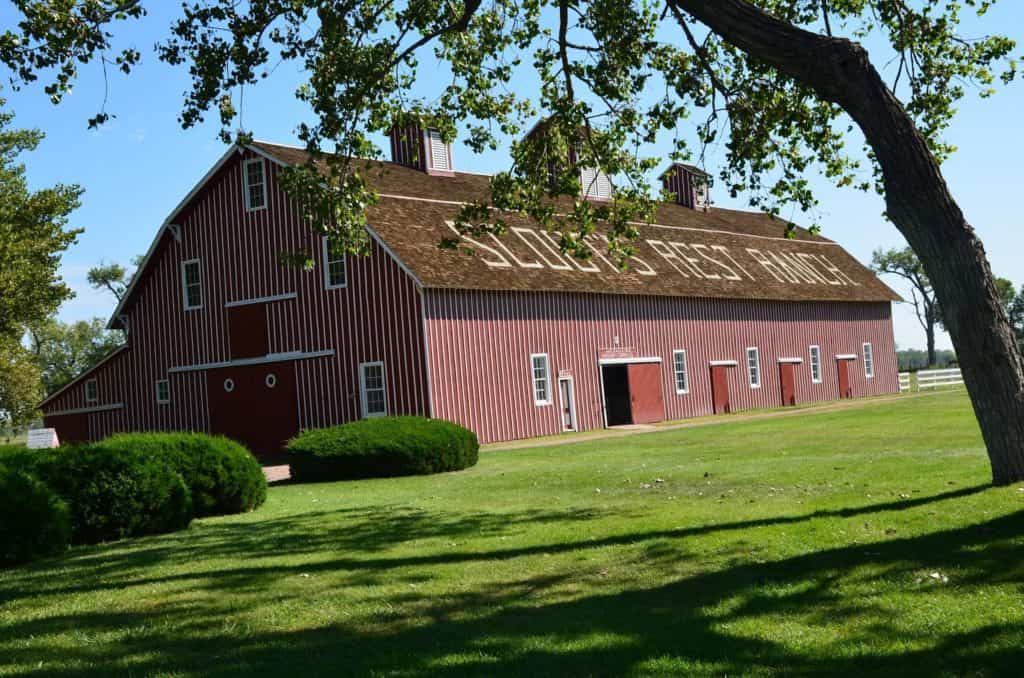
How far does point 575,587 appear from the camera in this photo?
27.5ft

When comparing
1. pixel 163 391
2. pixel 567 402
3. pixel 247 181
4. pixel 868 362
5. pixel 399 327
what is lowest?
pixel 567 402

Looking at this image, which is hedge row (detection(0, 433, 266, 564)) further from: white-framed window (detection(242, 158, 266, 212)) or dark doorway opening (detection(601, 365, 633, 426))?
dark doorway opening (detection(601, 365, 633, 426))

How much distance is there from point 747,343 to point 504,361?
563 inches

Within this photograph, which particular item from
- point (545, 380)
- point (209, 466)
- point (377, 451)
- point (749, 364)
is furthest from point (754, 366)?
point (209, 466)

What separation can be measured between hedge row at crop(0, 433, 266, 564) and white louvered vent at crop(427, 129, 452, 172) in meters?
24.4

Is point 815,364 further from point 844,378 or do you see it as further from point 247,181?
point 247,181

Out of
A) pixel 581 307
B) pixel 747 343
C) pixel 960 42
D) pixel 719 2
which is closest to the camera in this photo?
pixel 719 2

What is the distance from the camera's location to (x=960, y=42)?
14.2 m

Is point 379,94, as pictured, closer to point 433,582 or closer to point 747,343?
point 433,582

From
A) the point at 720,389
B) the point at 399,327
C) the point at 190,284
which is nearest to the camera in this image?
the point at 399,327

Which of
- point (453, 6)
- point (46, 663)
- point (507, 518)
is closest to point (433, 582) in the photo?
point (46, 663)

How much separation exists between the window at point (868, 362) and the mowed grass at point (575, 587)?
37186 mm

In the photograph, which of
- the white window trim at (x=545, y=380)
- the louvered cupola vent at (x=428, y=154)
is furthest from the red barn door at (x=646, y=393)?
the louvered cupola vent at (x=428, y=154)

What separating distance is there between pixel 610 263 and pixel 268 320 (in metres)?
11.6
